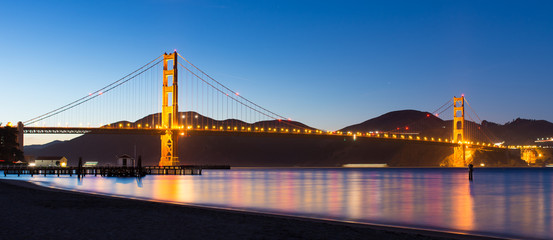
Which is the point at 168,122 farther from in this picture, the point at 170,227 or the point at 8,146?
the point at 170,227

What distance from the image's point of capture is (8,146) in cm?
7600

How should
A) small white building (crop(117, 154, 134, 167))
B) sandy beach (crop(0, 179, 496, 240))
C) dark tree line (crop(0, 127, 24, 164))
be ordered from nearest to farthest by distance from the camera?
sandy beach (crop(0, 179, 496, 240)), dark tree line (crop(0, 127, 24, 164)), small white building (crop(117, 154, 134, 167))

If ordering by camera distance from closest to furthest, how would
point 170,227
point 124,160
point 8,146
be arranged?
point 170,227 < point 8,146 < point 124,160

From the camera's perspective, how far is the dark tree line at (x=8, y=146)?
74500mm

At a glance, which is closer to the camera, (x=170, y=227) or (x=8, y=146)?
(x=170, y=227)

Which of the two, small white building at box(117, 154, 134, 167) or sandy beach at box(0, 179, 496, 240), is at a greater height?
sandy beach at box(0, 179, 496, 240)

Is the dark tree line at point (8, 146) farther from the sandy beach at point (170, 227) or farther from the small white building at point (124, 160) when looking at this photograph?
the sandy beach at point (170, 227)

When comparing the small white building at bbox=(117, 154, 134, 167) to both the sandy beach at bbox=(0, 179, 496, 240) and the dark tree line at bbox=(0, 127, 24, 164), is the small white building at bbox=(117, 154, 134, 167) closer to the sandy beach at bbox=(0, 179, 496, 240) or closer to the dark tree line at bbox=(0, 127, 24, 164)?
the dark tree line at bbox=(0, 127, 24, 164)

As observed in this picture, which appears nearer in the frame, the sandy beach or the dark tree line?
the sandy beach

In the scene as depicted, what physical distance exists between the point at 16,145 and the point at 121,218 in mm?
71770

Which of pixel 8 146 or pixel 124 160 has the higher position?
pixel 8 146

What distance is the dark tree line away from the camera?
2933 inches

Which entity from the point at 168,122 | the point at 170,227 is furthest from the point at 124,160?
the point at 170,227

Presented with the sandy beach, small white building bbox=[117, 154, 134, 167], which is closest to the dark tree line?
small white building bbox=[117, 154, 134, 167]
